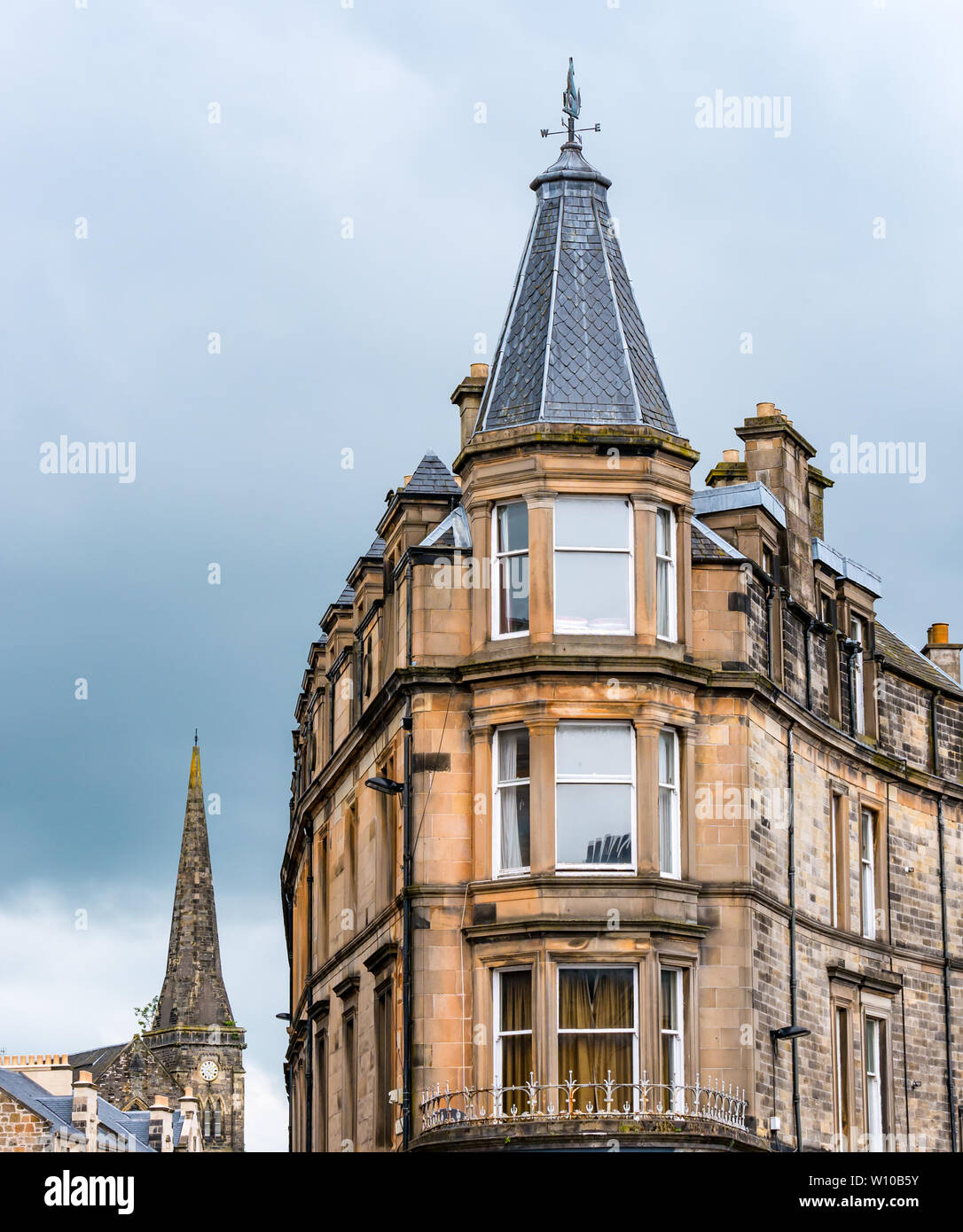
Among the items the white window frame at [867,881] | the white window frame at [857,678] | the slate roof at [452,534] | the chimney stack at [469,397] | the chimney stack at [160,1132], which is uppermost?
the chimney stack at [469,397]

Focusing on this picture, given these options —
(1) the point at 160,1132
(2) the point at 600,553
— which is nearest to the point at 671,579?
(2) the point at 600,553

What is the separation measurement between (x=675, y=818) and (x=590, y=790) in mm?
1558

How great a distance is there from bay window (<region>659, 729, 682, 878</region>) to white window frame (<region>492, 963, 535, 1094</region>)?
252cm

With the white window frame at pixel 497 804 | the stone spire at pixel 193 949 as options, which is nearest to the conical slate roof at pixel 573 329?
the white window frame at pixel 497 804

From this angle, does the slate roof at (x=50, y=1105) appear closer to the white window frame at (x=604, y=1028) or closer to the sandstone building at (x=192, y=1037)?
the white window frame at (x=604, y=1028)

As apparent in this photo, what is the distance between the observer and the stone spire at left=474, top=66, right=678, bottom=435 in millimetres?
34875

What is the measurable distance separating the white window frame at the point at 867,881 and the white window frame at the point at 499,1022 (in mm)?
9460

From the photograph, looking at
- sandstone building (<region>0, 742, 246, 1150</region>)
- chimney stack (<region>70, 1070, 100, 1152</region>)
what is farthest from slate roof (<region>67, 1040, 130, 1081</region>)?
chimney stack (<region>70, 1070, 100, 1152</region>)

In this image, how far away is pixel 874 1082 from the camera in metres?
40.3

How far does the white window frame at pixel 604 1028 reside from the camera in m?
32.0

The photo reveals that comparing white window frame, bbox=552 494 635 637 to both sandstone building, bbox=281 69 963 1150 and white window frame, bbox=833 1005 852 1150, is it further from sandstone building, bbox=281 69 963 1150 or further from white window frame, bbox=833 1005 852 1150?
white window frame, bbox=833 1005 852 1150

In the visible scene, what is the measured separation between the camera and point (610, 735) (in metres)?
33.4
